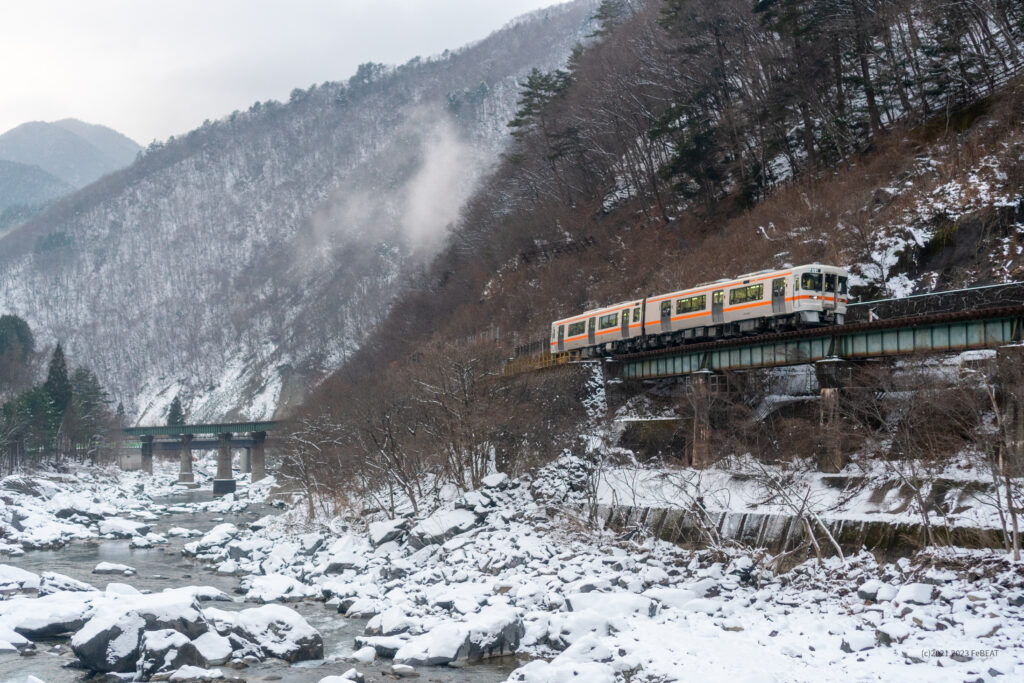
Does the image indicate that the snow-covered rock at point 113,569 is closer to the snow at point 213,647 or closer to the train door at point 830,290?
the snow at point 213,647

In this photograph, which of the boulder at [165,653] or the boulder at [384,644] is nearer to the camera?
the boulder at [165,653]

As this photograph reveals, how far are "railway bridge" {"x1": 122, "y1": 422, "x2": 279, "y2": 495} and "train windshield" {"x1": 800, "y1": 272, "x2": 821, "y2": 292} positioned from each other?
254 ft

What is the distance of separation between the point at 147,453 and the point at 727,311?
345 ft

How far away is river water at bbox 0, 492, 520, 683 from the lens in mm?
25422

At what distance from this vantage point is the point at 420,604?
34.0 meters

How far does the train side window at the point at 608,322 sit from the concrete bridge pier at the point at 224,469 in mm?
67829

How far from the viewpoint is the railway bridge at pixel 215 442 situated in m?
109

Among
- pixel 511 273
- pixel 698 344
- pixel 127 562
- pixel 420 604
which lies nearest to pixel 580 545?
pixel 420 604

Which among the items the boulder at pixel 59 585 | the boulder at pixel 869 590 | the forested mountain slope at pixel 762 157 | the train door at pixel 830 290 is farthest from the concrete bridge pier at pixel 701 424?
the boulder at pixel 59 585

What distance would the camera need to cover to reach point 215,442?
4633 inches

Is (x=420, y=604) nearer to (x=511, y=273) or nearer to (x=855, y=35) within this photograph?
(x=855, y=35)

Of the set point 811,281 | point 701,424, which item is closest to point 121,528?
point 701,424

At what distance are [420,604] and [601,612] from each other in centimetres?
910

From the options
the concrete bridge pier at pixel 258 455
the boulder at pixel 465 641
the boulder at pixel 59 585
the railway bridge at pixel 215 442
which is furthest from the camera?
the concrete bridge pier at pixel 258 455
